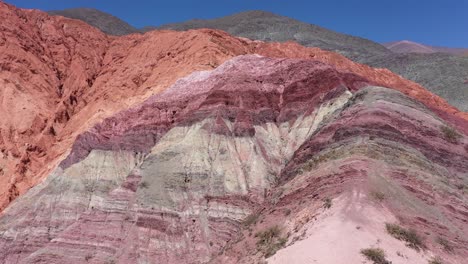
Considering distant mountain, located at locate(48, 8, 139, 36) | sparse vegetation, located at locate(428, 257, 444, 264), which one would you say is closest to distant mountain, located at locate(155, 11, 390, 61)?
distant mountain, located at locate(48, 8, 139, 36)

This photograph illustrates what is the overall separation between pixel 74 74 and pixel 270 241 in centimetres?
4527

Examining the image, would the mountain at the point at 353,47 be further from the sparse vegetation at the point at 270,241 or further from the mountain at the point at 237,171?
the sparse vegetation at the point at 270,241

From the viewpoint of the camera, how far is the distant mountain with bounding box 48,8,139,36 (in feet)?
425

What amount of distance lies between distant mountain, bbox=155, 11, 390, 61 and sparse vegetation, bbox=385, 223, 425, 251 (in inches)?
2977

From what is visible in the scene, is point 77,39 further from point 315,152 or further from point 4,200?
point 315,152

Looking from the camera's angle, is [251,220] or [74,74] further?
[74,74]

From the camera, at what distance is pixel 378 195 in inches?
955

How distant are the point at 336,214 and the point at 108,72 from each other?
1740 inches

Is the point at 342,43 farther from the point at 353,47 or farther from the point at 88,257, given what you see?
the point at 88,257

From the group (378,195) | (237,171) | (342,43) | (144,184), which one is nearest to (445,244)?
(378,195)

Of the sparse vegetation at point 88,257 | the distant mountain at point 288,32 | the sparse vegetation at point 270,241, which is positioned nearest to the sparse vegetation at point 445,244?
the sparse vegetation at point 270,241

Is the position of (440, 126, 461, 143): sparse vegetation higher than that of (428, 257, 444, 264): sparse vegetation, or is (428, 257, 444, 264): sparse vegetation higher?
(440, 126, 461, 143): sparse vegetation

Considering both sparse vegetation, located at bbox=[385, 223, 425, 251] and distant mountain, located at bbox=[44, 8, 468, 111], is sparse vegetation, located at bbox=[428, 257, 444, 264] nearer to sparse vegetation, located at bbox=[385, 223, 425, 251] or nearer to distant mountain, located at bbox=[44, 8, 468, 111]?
sparse vegetation, located at bbox=[385, 223, 425, 251]

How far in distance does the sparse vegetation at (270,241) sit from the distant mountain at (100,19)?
10594 cm
